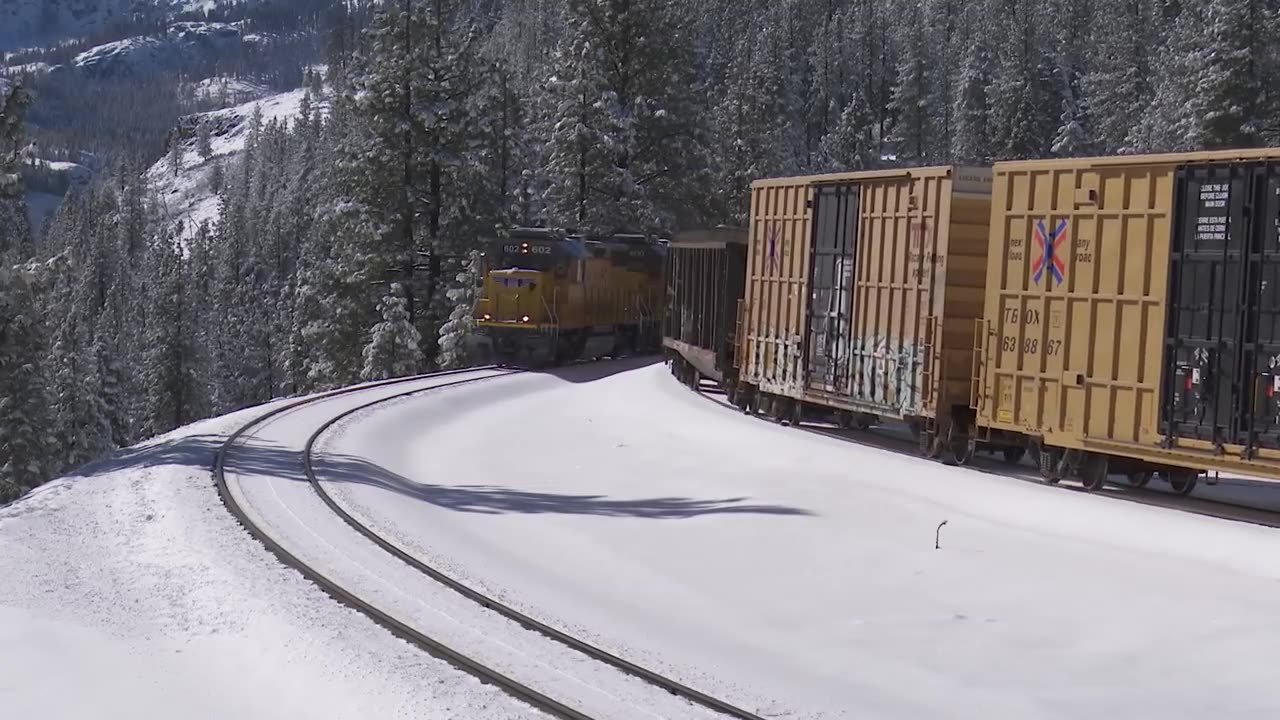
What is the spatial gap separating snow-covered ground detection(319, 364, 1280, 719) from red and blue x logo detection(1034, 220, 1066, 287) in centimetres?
294

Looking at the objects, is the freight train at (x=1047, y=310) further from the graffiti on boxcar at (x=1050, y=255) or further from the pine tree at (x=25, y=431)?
the pine tree at (x=25, y=431)

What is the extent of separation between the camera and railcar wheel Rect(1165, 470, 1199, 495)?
16578 mm

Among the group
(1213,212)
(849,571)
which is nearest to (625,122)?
(1213,212)

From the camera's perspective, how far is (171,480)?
17.9m

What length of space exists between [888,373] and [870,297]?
149 cm

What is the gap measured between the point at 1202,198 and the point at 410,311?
3398 centimetres

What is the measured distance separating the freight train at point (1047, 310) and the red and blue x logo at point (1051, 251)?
0.07 feet

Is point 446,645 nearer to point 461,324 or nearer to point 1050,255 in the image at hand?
point 1050,255

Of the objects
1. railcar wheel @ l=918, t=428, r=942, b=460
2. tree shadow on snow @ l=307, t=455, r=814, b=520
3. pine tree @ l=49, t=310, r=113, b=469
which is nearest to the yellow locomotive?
tree shadow on snow @ l=307, t=455, r=814, b=520

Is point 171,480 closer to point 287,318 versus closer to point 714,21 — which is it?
point 287,318

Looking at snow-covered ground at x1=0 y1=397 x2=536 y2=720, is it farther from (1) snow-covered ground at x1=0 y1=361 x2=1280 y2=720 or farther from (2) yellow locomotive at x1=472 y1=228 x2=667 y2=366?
(2) yellow locomotive at x1=472 y1=228 x2=667 y2=366

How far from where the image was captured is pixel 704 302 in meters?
29.4

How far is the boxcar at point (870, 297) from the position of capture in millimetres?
19516

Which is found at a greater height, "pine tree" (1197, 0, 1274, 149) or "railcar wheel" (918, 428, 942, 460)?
"pine tree" (1197, 0, 1274, 149)
